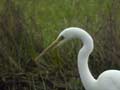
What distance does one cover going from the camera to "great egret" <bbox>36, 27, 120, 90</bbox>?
12.2ft

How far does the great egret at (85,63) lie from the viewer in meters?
3.72

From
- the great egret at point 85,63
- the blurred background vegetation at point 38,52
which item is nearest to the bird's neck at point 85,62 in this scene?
the great egret at point 85,63

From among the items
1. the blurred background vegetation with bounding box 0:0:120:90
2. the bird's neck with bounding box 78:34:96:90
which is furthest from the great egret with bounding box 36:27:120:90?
the blurred background vegetation with bounding box 0:0:120:90

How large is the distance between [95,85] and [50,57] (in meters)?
0.86

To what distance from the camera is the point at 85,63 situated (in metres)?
3.87

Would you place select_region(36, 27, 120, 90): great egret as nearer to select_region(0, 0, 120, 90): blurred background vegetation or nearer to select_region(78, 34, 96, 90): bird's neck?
select_region(78, 34, 96, 90): bird's neck

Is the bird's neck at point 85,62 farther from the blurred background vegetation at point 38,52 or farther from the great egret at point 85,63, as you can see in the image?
the blurred background vegetation at point 38,52

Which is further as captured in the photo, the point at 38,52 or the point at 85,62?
the point at 38,52

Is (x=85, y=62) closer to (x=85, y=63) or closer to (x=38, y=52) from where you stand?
(x=85, y=63)

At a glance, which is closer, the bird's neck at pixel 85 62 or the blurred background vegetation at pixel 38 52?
the bird's neck at pixel 85 62

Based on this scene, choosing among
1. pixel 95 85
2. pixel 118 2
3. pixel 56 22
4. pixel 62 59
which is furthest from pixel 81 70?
pixel 56 22

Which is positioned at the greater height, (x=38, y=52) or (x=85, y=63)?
(x=85, y=63)

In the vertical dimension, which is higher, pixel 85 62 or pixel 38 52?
pixel 85 62

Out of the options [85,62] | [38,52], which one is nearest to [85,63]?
[85,62]
